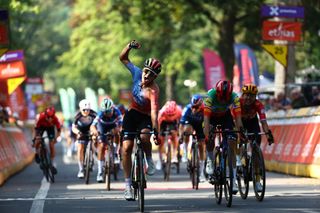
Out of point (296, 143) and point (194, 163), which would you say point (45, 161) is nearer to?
point (194, 163)

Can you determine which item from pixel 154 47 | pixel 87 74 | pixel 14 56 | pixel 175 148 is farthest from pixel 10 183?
pixel 87 74

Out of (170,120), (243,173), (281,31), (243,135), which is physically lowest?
(243,173)

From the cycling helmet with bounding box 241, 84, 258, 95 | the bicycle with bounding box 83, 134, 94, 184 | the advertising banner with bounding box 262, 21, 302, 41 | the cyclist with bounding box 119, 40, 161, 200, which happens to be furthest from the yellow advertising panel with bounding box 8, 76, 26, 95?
the cyclist with bounding box 119, 40, 161, 200

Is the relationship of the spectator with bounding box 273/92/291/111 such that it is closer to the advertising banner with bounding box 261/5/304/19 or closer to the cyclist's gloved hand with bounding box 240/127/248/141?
the advertising banner with bounding box 261/5/304/19

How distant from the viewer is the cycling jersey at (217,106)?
57.6 ft

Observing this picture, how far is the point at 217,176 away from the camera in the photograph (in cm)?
1722

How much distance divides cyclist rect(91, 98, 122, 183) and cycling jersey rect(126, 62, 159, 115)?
7273mm

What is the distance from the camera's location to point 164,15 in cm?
4781

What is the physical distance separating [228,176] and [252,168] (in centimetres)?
111

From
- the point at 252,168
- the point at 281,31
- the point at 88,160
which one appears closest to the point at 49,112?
the point at 88,160

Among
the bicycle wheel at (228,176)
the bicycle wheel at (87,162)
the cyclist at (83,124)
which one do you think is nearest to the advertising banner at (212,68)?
the cyclist at (83,124)

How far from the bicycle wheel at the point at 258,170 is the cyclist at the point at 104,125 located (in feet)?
20.1

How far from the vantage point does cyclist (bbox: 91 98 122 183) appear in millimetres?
23828

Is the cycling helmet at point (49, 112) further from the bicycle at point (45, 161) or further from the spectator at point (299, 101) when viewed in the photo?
the spectator at point (299, 101)
